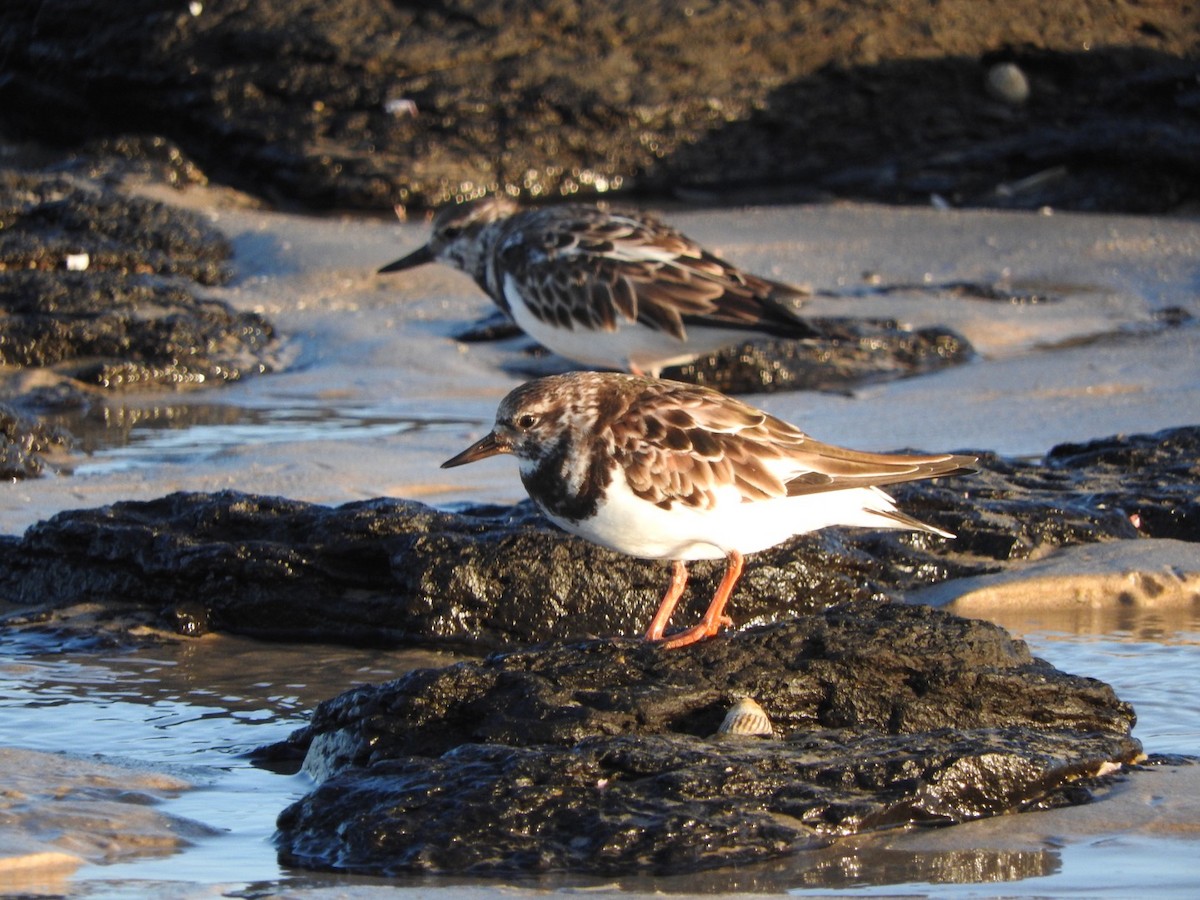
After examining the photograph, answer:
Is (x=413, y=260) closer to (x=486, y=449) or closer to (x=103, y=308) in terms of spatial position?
(x=103, y=308)

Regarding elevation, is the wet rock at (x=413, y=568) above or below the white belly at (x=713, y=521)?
below

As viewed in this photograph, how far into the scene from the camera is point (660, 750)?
304 cm

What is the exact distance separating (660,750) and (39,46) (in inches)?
400

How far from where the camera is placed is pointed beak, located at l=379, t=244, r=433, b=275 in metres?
8.29

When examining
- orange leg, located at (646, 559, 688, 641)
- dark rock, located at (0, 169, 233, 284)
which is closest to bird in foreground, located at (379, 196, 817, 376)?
dark rock, located at (0, 169, 233, 284)

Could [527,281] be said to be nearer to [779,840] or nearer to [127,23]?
[779,840]

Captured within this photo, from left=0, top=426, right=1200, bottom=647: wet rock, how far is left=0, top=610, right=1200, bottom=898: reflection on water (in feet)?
0.41

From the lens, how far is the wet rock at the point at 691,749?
286cm

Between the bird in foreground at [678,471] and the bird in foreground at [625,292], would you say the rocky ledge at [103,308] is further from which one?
the bird in foreground at [678,471]

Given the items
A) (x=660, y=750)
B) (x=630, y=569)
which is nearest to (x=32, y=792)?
(x=660, y=750)

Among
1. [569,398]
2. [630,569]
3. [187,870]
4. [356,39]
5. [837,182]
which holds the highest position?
[356,39]

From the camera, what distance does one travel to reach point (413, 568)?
4.38 meters

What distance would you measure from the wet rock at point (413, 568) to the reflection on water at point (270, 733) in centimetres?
12

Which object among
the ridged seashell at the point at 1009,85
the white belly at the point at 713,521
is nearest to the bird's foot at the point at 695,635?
the white belly at the point at 713,521
